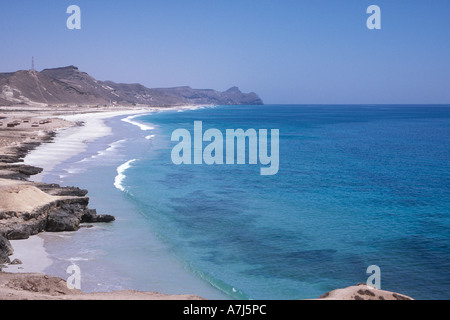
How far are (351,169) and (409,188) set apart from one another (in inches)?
314

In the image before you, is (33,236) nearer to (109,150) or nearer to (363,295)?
(363,295)

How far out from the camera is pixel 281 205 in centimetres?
2256

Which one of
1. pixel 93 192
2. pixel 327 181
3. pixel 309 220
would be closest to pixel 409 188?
pixel 327 181

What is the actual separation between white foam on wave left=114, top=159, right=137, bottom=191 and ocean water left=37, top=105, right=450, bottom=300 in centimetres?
6

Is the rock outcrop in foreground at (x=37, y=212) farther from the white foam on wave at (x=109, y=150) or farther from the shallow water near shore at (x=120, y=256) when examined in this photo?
the white foam on wave at (x=109, y=150)

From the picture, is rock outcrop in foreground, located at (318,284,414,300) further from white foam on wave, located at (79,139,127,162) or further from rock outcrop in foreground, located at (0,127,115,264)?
white foam on wave, located at (79,139,127,162)

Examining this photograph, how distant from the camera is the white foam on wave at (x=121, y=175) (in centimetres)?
2552

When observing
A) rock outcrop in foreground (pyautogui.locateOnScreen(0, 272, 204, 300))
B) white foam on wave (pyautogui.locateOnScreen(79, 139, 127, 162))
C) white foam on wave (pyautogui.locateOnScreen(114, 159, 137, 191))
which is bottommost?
rock outcrop in foreground (pyautogui.locateOnScreen(0, 272, 204, 300))

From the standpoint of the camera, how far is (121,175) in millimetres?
29094

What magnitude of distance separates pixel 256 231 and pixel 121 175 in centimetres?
1359

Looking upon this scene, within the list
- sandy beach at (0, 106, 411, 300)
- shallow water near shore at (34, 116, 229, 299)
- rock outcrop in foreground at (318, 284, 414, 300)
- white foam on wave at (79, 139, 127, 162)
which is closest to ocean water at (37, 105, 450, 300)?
shallow water near shore at (34, 116, 229, 299)

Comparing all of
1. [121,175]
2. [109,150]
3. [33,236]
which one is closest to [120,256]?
[33,236]

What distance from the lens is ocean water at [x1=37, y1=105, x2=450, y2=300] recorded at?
13078 mm
